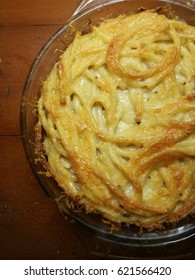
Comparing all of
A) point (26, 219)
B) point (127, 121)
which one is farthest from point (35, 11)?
point (26, 219)

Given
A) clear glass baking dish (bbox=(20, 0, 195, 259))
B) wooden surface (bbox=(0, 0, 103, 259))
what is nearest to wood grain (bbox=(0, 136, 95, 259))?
wooden surface (bbox=(0, 0, 103, 259))

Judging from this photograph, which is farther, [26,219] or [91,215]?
[26,219]

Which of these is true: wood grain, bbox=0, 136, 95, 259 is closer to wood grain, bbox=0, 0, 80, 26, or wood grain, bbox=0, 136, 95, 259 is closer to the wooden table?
the wooden table

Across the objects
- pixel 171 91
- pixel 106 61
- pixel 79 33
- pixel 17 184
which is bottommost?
pixel 17 184

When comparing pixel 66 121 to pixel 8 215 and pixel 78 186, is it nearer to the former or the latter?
pixel 78 186

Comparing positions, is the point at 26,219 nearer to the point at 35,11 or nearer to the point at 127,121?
the point at 127,121

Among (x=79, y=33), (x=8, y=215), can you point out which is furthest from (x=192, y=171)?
(x=8, y=215)

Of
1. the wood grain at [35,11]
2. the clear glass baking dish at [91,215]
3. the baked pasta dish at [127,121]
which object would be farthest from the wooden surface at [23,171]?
the baked pasta dish at [127,121]

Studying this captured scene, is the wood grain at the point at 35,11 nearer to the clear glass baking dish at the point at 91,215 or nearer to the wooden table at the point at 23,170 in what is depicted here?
the wooden table at the point at 23,170
